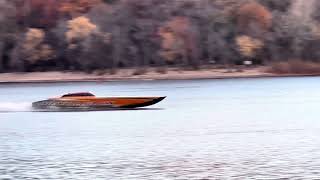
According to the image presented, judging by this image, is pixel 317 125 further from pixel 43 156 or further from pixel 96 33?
pixel 96 33

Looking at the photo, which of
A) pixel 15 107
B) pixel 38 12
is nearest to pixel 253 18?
pixel 38 12

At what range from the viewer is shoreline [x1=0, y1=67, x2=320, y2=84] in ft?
356

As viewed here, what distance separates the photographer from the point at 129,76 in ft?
360

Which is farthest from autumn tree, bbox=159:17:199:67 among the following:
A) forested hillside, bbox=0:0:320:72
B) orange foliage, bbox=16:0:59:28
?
orange foliage, bbox=16:0:59:28

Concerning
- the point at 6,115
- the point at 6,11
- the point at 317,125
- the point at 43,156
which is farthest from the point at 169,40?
the point at 43,156

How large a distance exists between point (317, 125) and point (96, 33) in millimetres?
65412

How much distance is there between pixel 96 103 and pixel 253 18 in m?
55.6

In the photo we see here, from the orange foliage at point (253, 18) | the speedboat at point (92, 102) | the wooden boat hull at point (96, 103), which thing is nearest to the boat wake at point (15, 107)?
the wooden boat hull at point (96, 103)

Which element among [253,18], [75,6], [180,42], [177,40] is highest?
[75,6]

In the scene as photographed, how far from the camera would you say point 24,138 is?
44.3 meters

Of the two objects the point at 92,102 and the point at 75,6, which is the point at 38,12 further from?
the point at 92,102

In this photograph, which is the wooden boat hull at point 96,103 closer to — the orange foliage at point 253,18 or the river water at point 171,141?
the river water at point 171,141

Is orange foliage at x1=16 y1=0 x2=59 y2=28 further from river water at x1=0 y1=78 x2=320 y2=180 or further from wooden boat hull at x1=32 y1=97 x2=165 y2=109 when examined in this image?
wooden boat hull at x1=32 y1=97 x2=165 y2=109

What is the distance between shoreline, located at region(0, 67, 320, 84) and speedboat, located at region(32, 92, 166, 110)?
149 ft
